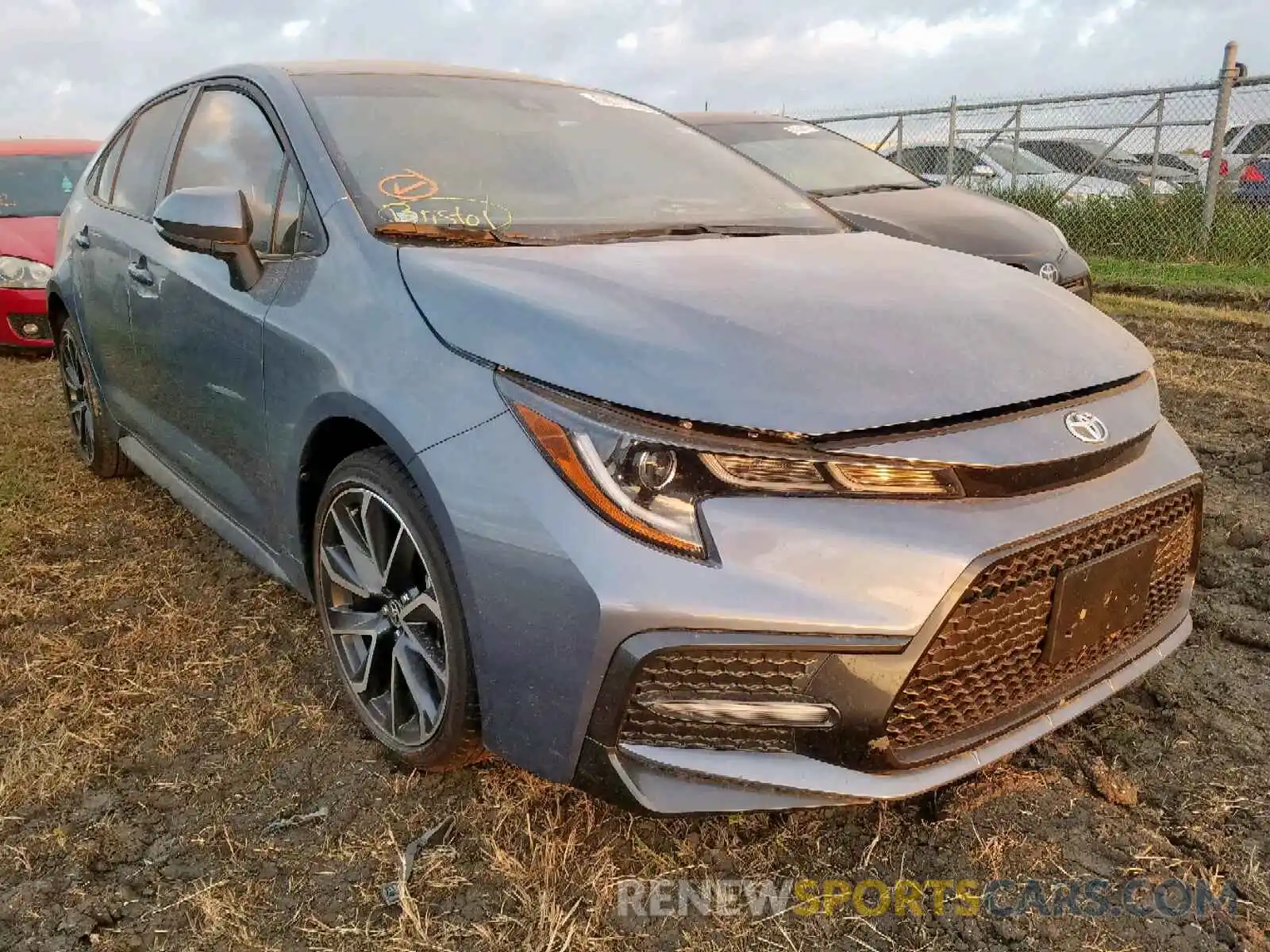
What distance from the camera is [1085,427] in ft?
5.62

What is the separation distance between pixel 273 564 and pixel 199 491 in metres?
0.54

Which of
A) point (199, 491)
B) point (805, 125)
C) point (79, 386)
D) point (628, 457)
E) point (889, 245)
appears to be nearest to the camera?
point (628, 457)

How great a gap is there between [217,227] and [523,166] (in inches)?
29.1

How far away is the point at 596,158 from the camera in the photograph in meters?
2.65

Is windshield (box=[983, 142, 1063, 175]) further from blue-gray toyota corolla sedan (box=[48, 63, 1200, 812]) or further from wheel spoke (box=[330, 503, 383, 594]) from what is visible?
wheel spoke (box=[330, 503, 383, 594])

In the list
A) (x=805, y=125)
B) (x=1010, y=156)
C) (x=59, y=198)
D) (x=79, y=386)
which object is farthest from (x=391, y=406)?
(x=1010, y=156)

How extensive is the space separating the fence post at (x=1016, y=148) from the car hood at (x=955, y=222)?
5.06 m

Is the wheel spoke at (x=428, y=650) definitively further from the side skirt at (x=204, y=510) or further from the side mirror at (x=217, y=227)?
the side mirror at (x=217, y=227)

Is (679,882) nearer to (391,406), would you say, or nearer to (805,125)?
(391,406)

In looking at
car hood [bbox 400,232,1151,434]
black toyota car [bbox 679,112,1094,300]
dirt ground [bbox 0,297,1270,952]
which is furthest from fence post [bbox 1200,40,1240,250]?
car hood [bbox 400,232,1151,434]

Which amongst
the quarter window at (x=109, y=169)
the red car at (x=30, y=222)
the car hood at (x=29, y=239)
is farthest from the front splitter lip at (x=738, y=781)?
the car hood at (x=29, y=239)

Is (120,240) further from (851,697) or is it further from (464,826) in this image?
(851,697)

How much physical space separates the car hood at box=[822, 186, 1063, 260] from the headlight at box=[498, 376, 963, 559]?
331cm

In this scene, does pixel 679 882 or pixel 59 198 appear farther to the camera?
pixel 59 198
